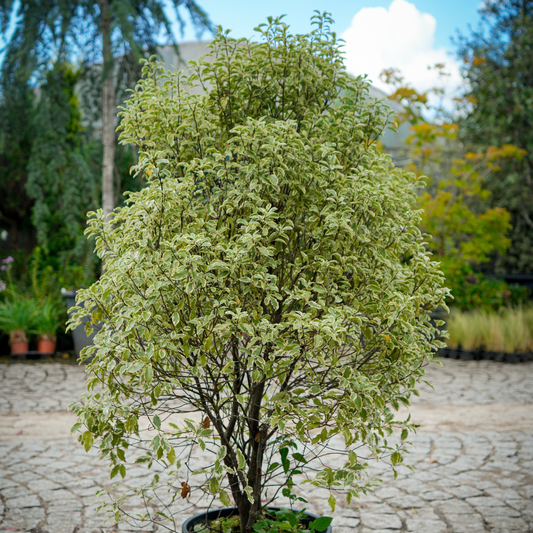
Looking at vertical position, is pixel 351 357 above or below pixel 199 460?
above

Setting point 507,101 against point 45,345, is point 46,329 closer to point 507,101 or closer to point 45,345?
point 45,345

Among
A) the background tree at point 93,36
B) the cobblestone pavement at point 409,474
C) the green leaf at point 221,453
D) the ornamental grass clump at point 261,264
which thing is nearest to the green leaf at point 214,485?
the ornamental grass clump at point 261,264

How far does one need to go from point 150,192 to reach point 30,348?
793 centimetres

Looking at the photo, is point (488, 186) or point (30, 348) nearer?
point (30, 348)

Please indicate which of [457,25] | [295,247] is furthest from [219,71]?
[457,25]

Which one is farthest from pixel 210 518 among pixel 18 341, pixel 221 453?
pixel 18 341

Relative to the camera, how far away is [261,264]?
7.15 feet

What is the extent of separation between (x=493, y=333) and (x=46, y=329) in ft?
25.6

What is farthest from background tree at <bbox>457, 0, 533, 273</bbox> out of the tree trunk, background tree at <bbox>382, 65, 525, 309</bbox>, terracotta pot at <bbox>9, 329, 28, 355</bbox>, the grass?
terracotta pot at <bbox>9, 329, 28, 355</bbox>

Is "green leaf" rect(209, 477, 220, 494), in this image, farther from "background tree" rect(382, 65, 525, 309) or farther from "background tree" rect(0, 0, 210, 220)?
"background tree" rect(382, 65, 525, 309)

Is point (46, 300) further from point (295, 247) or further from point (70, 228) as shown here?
point (295, 247)

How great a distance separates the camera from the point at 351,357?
236 cm

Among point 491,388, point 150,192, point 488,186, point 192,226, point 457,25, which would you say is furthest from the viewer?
point 488,186

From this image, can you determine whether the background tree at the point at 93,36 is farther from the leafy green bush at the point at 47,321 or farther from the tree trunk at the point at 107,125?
the leafy green bush at the point at 47,321
